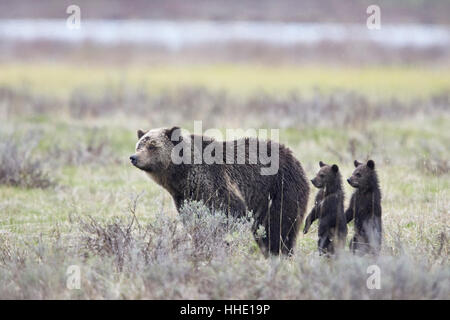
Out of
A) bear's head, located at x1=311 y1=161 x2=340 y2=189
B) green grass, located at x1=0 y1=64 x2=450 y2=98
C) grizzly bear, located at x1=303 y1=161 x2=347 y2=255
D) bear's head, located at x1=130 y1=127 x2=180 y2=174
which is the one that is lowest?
grizzly bear, located at x1=303 y1=161 x2=347 y2=255

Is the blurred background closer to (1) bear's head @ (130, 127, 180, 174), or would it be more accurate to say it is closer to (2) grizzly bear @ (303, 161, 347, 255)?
(2) grizzly bear @ (303, 161, 347, 255)

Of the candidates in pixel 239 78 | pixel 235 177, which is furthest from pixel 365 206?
pixel 239 78

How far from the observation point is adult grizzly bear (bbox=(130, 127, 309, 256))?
783 centimetres

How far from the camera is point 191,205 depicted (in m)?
7.46

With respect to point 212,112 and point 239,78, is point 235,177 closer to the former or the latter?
point 212,112

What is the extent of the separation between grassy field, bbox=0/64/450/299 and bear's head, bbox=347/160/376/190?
0.72m

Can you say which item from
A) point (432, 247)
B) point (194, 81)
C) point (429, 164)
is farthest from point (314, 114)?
point (432, 247)

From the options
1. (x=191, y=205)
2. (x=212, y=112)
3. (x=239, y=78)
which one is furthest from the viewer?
(x=239, y=78)

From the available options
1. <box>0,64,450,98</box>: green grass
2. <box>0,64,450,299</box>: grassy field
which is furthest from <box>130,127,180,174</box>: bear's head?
<box>0,64,450,98</box>: green grass

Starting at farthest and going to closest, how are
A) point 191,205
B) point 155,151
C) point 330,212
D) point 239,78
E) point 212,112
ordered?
point 239,78 < point 212,112 < point 155,151 < point 191,205 < point 330,212

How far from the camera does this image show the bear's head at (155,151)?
7.92 meters

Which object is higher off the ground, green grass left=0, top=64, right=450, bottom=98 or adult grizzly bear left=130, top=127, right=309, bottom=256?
green grass left=0, top=64, right=450, bottom=98

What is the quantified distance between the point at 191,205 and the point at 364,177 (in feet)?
6.39

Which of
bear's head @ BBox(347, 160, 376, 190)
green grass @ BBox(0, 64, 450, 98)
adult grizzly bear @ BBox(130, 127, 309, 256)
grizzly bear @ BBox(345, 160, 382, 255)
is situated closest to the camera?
grizzly bear @ BBox(345, 160, 382, 255)
